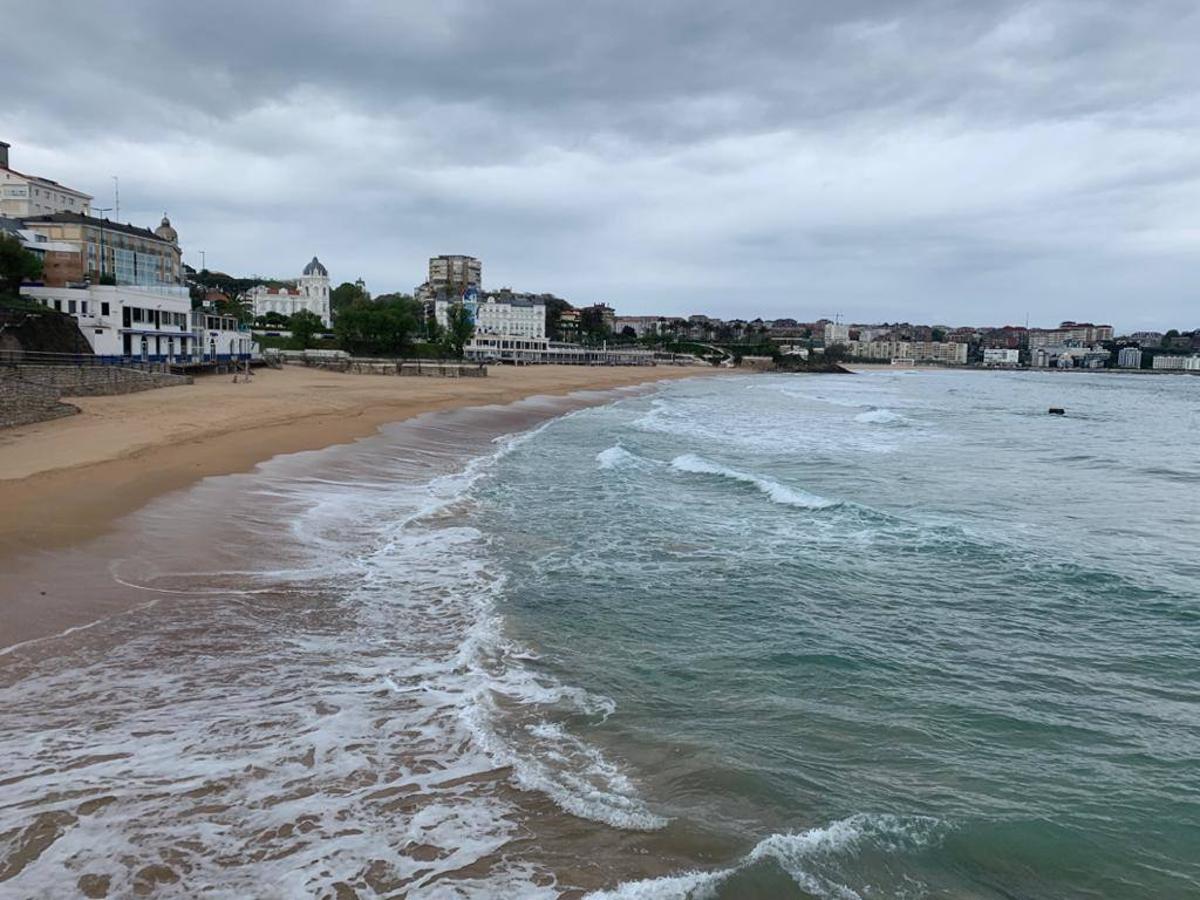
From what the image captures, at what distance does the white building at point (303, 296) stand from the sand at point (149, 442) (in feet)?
346

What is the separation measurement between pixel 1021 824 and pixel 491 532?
9.11 meters

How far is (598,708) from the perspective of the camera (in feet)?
21.9

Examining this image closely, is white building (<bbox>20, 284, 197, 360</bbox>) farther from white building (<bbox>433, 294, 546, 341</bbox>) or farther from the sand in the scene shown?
white building (<bbox>433, 294, 546, 341</bbox>)

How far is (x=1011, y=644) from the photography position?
28.5 feet

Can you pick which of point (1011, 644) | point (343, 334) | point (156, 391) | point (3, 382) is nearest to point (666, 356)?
point (343, 334)

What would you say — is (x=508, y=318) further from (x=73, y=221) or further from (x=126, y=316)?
(x=126, y=316)

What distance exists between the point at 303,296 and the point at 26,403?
418 ft

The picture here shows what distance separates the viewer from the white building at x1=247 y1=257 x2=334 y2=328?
138 m

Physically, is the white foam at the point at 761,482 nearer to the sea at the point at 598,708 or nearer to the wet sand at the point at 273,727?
the sea at the point at 598,708

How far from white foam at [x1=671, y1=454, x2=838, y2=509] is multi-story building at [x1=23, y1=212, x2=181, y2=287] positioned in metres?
53.2

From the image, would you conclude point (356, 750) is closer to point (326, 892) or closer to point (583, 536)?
point (326, 892)

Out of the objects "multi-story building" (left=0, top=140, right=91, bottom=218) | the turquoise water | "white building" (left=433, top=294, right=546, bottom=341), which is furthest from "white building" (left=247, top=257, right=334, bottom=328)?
the turquoise water

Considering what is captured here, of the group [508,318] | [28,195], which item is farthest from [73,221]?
[508,318]

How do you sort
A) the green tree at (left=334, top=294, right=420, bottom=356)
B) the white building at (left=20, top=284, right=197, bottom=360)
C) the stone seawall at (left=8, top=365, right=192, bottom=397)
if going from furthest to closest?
1. the green tree at (left=334, top=294, right=420, bottom=356)
2. the white building at (left=20, top=284, right=197, bottom=360)
3. the stone seawall at (left=8, top=365, right=192, bottom=397)
